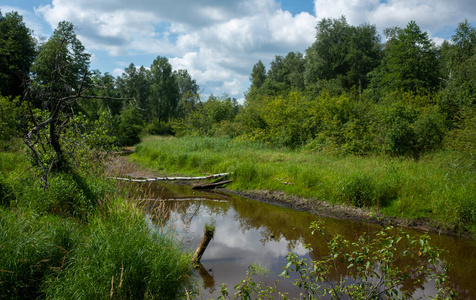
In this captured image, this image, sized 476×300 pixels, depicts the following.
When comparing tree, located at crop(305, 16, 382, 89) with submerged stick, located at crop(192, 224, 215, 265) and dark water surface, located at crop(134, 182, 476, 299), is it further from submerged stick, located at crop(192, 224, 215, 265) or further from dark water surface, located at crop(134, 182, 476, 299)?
submerged stick, located at crop(192, 224, 215, 265)

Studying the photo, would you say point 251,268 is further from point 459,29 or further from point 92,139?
point 459,29

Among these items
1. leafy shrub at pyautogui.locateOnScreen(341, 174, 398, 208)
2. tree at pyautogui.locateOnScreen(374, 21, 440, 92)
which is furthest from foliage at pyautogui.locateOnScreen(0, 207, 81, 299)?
tree at pyautogui.locateOnScreen(374, 21, 440, 92)

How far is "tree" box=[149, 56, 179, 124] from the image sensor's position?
52125mm

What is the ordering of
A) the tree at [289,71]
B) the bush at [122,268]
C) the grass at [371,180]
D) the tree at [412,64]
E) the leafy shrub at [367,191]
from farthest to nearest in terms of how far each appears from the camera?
the tree at [289,71] → the tree at [412,64] → the leafy shrub at [367,191] → the grass at [371,180] → the bush at [122,268]

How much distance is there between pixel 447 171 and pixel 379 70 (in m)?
29.5

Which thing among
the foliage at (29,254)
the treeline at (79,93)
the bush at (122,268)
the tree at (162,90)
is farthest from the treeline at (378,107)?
the tree at (162,90)

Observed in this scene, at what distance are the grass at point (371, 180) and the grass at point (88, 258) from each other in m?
6.99

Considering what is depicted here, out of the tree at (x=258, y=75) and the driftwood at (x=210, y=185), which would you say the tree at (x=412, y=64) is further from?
the tree at (x=258, y=75)

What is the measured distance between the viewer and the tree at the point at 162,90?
52.1 m

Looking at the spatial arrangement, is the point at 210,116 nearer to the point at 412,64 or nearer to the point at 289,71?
the point at 412,64

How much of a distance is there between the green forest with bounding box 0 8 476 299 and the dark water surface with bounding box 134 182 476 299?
0.90m

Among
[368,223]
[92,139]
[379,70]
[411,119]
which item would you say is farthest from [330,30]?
[92,139]

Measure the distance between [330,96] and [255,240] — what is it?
19579mm

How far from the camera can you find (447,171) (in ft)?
36.0
